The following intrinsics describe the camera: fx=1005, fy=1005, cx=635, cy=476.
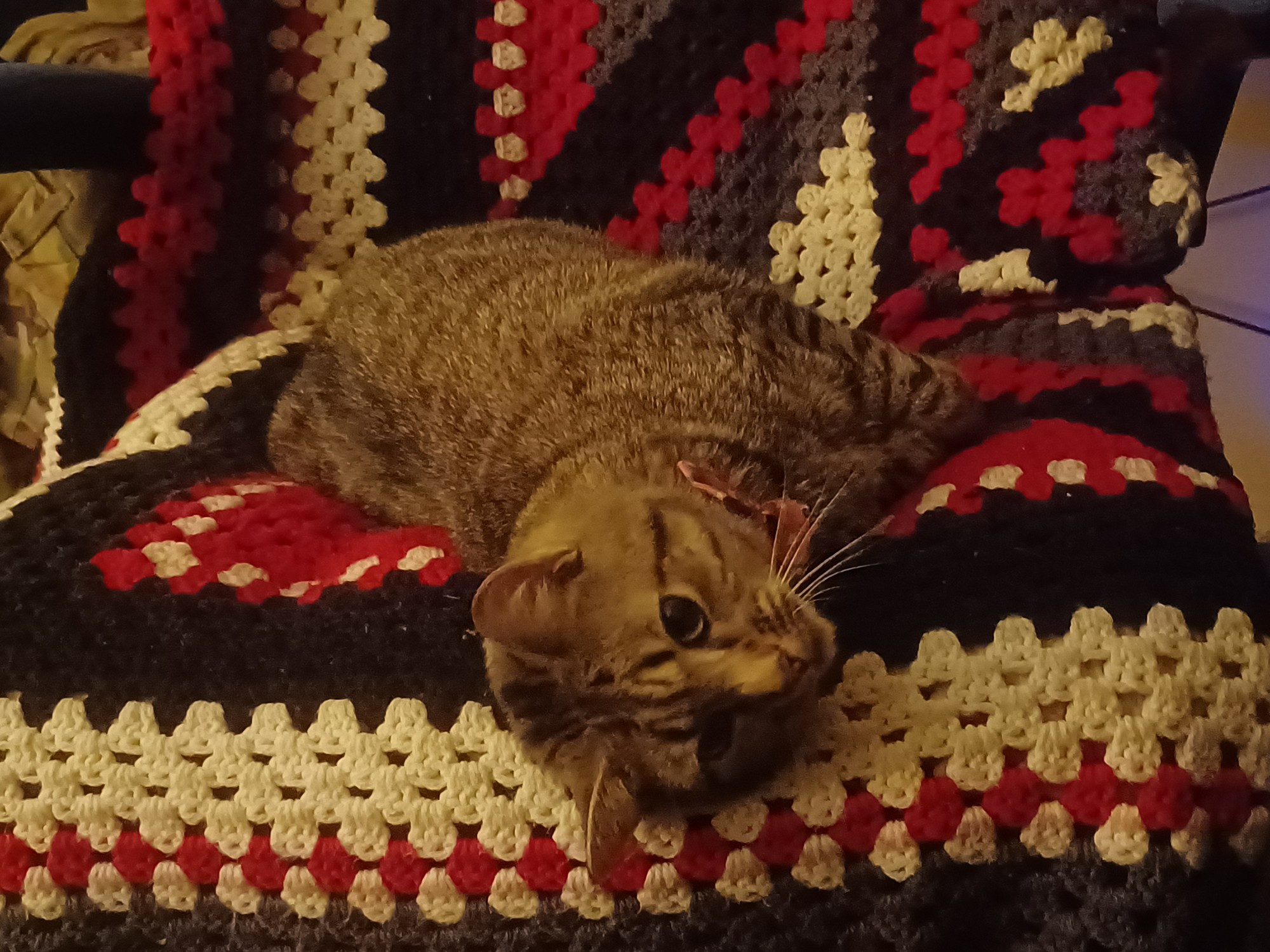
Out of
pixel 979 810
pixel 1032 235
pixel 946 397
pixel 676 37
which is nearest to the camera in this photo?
pixel 979 810

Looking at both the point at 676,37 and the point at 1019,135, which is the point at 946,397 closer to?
the point at 1019,135

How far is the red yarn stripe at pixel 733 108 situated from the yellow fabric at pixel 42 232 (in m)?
0.57

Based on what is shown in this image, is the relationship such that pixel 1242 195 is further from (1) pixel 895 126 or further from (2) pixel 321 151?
(2) pixel 321 151

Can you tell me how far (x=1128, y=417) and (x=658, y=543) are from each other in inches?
14.7

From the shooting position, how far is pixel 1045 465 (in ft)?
2.33

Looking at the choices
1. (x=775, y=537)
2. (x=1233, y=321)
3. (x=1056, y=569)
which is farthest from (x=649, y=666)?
(x=1233, y=321)

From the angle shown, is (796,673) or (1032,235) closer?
(796,673)

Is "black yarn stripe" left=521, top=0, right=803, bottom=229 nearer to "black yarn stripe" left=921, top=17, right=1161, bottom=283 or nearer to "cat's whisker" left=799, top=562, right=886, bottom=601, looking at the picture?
"black yarn stripe" left=921, top=17, right=1161, bottom=283

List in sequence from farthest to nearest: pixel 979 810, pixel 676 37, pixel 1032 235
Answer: pixel 676 37 → pixel 1032 235 → pixel 979 810

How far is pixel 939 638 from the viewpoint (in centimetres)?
64

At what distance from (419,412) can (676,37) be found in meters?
0.48

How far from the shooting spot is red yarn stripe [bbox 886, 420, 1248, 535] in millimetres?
689

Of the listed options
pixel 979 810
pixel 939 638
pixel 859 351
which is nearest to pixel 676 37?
pixel 859 351

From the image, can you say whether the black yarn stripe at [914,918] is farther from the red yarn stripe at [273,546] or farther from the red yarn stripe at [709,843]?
the red yarn stripe at [273,546]
